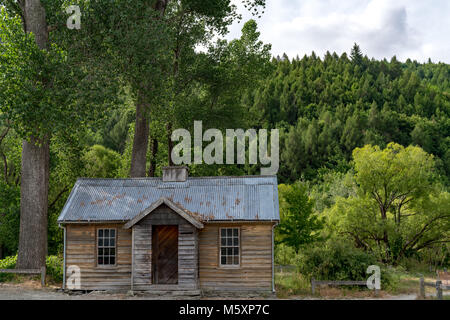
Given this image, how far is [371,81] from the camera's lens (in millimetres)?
120875

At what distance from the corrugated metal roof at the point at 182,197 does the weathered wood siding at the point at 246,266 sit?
74cm

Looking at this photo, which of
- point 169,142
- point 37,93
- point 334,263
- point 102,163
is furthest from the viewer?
point 102,163

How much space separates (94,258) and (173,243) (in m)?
3.46

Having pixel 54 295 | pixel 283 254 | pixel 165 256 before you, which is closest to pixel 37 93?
pixel 54 295

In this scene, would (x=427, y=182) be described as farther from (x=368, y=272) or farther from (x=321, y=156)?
(x=321, y=156)

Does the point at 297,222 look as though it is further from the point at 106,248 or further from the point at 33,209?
the point at 33,209

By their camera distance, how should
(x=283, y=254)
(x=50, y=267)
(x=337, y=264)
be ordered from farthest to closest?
1. (x=283, y=254)
2. (x=50, y=267)
3. (x=337, y=264)

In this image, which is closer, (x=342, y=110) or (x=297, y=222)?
(x=297, y=222)

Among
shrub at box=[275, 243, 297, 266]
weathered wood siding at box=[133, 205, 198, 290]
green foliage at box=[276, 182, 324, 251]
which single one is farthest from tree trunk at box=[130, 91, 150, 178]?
shrub at box=[275, 243, 297, 266]

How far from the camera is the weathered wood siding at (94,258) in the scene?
813 inches

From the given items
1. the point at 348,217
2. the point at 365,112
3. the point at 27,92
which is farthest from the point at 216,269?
the point at 365,112

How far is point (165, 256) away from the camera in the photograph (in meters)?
20.5

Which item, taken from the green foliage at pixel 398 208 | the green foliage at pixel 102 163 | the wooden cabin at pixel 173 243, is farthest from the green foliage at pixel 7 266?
the green foliage at pixel 398 208

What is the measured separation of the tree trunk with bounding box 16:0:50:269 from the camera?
22.6 m
